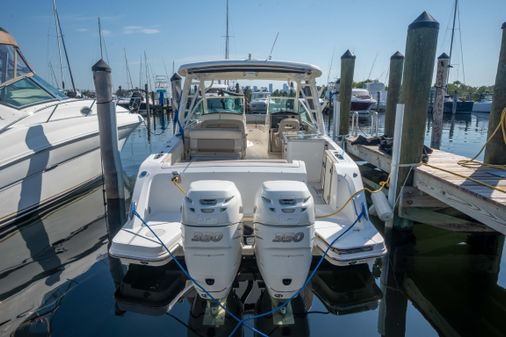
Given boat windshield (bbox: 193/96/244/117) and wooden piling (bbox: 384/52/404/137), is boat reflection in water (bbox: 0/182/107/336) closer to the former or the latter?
boat windshield (bbox: 193/96/244/117)

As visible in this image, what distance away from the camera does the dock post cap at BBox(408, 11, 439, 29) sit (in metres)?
4.23

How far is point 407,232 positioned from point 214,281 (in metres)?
3.32

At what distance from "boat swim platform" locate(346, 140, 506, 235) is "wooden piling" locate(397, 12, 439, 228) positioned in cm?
22

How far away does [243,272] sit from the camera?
3.24m

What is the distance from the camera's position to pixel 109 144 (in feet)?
18.7

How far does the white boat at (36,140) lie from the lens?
15.8 ft

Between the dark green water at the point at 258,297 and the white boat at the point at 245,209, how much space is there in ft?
1.84

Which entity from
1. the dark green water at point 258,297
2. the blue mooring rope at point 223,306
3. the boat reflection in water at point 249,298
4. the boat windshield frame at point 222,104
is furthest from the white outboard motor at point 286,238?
the boat windshield frame at point 222,104

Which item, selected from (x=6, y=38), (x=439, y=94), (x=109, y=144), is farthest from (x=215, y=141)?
(x=439, y=94)

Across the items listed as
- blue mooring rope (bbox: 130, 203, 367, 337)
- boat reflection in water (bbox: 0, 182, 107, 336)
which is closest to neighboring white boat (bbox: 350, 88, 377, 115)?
boat reflection in water (bbox: 0, 182, 107, 336)

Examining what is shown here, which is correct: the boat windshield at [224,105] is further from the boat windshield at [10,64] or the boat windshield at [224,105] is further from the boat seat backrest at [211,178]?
the boat seat backrest at [211,178]

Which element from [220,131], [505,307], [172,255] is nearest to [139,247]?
[172,255]

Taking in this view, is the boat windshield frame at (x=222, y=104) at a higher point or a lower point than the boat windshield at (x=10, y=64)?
lower

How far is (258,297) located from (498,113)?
3.83m
